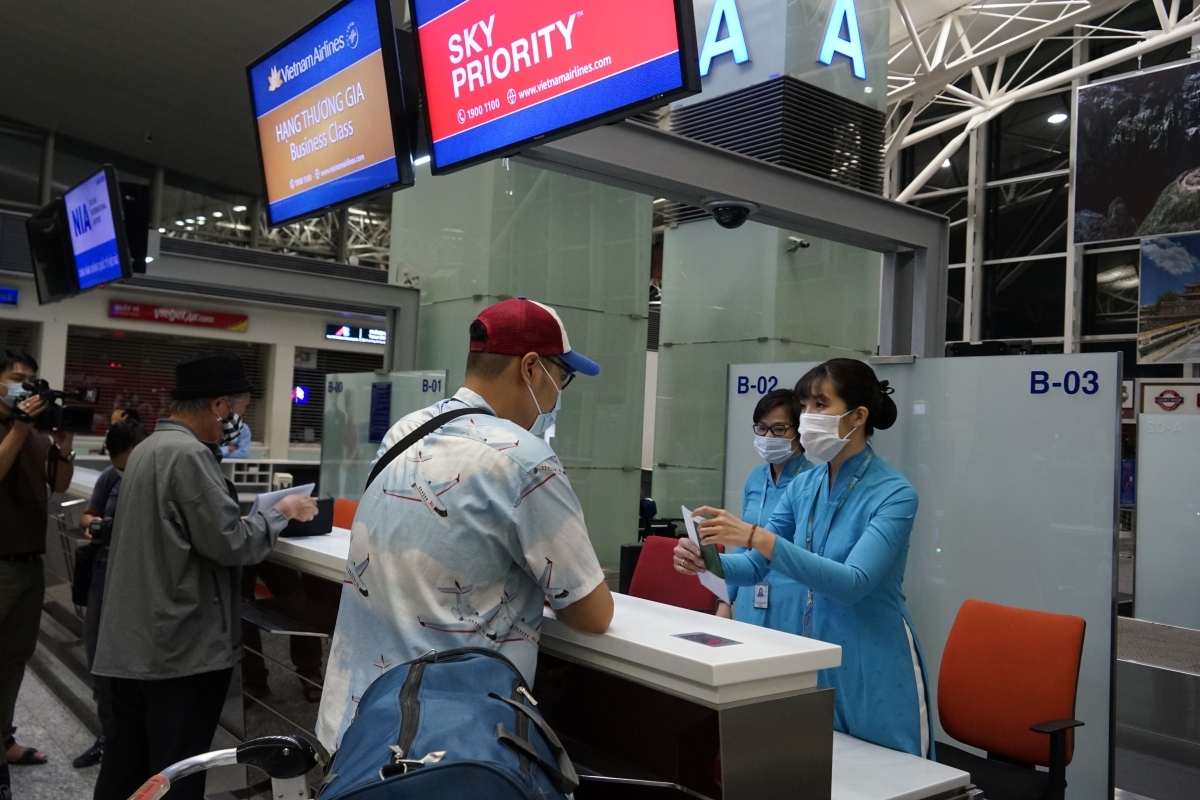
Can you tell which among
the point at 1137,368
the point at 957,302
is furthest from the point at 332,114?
the point at 957,302

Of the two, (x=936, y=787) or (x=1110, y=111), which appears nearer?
(x=936, y=787)

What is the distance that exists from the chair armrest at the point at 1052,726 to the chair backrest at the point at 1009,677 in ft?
0.25

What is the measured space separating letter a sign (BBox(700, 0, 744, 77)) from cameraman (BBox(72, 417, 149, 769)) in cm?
502

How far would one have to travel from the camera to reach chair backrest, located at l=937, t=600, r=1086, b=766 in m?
2.77

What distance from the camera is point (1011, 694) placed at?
286 centimetres

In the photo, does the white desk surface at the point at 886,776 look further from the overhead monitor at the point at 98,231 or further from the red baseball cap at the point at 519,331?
the overhead monitor at the point at 98,231

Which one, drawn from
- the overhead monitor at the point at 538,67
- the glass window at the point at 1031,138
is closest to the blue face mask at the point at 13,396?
the overhead monitor at the point at 538,67

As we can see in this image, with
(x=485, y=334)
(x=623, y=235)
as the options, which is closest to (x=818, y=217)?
(x=485, y=334)

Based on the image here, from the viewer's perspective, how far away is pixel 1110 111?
28.8ft

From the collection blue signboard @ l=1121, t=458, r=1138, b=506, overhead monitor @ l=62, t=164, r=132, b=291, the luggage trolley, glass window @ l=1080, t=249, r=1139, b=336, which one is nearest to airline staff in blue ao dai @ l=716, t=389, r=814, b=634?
the luggage trolley

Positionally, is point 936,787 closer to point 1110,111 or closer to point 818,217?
point 818,217

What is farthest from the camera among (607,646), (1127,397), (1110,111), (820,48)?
(1127,397)

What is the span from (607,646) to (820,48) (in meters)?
6.63

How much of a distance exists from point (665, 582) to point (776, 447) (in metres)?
0.84
